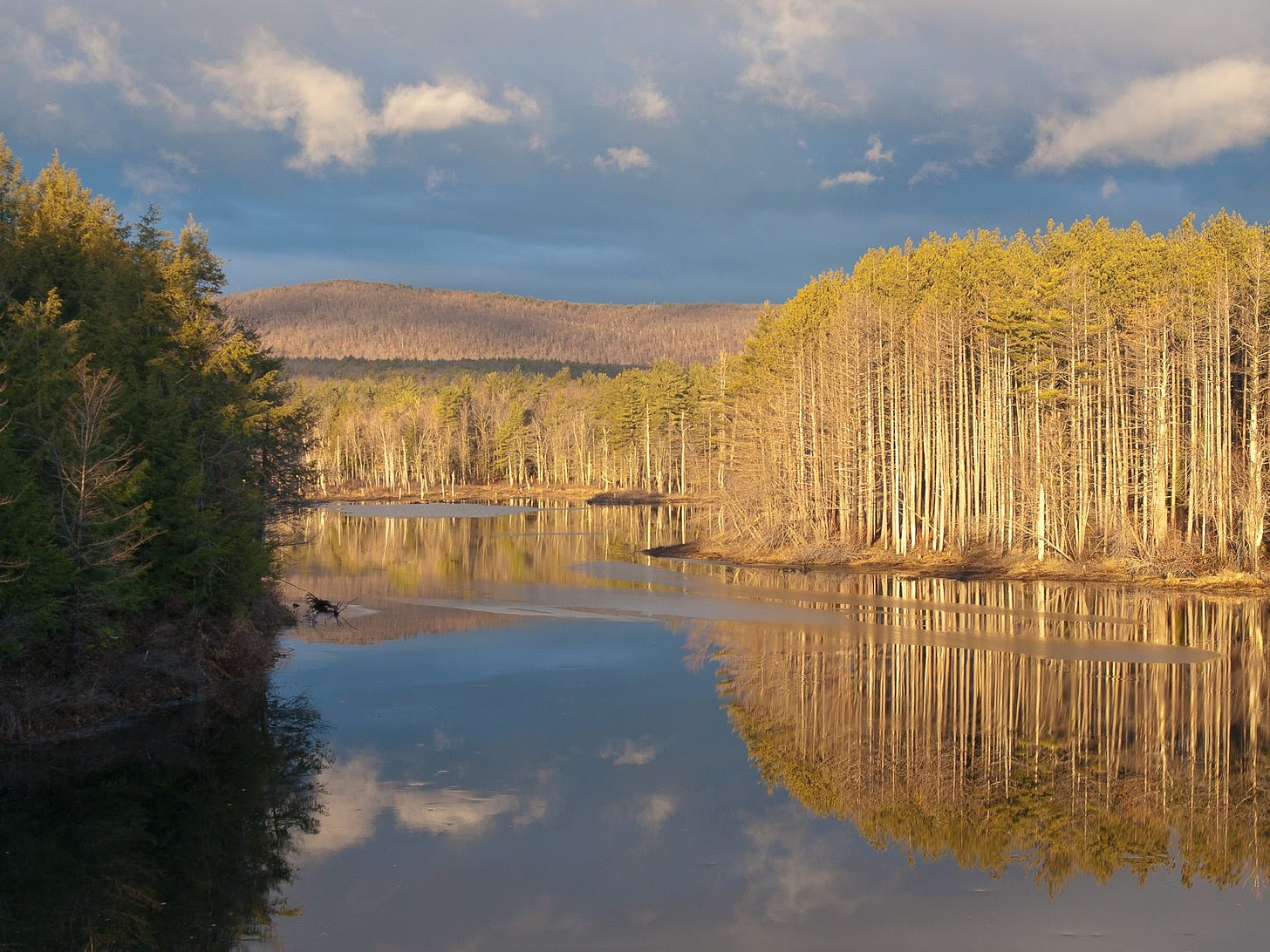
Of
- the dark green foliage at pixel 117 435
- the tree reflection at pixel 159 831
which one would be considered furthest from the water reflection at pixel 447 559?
the tree reflection at pixel 159 831

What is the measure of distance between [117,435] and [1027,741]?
20922 millimetres

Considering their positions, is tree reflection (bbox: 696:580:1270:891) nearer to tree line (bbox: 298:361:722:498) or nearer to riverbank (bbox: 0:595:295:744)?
riverbank (bbox: 0:595:295:744)

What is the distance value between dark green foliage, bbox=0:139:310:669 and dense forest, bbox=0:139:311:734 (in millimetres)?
52

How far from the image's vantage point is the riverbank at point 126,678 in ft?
69.7

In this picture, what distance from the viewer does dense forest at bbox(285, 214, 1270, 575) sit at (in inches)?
1832

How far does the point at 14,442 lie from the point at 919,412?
44.0 meters

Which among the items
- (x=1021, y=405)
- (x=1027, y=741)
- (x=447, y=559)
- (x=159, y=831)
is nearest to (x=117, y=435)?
(x=159, y=831)

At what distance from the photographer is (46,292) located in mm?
30531

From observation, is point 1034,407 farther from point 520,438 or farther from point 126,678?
point 520,438

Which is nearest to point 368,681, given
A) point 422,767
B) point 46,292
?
point 422,767

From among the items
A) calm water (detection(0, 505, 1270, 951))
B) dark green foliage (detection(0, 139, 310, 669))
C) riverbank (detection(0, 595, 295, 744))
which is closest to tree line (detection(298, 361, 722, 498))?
dark green foliage (detection(0, 139, 310, 669))

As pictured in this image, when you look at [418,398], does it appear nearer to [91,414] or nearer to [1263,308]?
[1263,308]

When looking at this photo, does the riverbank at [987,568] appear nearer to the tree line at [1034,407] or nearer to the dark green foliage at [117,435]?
the tree line at [1034,407]

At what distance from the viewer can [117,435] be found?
1001 inches
